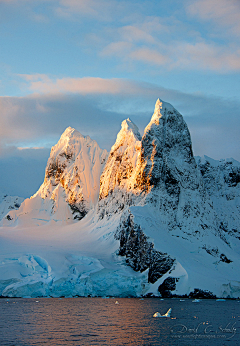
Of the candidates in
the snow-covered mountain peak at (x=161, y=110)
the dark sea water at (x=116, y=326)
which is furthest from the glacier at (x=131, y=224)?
the dark sea water at (x=116, y=326)

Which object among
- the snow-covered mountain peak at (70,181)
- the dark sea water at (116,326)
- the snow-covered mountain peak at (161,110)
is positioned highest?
the snow-covered mountain peak at (161,110)

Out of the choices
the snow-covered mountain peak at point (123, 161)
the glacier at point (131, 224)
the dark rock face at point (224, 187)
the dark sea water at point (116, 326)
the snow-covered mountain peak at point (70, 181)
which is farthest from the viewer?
the snow-covered mountain peak at point (70, 181)

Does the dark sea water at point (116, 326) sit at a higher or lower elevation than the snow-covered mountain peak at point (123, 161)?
lower

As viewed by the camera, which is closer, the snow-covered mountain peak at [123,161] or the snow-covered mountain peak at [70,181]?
the snow-covered mountain peak at [123,161]

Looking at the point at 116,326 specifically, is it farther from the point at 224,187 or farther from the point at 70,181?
the point at 70,181

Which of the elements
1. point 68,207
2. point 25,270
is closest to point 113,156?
point 68,207

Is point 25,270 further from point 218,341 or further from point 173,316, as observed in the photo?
point 218,341

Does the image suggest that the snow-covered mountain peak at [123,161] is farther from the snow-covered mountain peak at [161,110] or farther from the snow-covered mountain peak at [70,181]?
the snow-covered mountain peak at [70,181]
